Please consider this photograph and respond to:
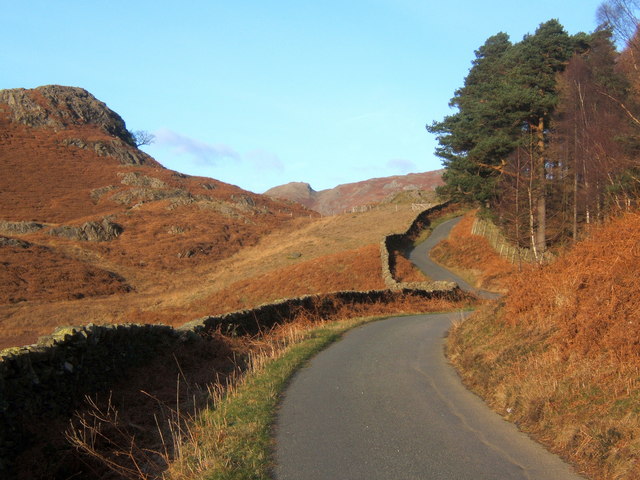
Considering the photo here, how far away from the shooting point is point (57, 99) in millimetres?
99000

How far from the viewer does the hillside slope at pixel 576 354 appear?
567 centimetres

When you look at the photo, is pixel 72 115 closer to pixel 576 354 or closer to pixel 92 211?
pixel 92 211

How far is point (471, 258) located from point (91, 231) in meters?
38.6

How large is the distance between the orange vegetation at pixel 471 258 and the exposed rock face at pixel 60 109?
244 feet

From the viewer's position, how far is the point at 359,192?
480 feet

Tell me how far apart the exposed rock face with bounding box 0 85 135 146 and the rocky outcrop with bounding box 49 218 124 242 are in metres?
44.1

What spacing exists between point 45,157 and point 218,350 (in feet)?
257

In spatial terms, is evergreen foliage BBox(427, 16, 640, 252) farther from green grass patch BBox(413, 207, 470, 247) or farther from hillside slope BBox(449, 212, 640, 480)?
hillside slope BBox(449, 212, 640, 480)

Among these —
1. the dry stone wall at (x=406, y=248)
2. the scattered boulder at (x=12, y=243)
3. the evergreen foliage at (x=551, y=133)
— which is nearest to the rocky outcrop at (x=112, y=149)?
the scattered boulder at (x=12, y=243)

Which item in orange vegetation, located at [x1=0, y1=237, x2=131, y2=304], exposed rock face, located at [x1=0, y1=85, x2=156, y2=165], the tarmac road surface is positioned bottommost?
the tarmac road surface

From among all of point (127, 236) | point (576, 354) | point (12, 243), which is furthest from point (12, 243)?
point (576, 354)

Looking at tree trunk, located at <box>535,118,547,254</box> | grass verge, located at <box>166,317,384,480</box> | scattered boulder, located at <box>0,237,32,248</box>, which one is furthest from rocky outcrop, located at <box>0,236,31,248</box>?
grass verge, located at <box>166,317,384,480</box>

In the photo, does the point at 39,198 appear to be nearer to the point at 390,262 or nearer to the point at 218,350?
the point at 390,262

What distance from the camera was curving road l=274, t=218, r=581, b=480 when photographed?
18.1ft
